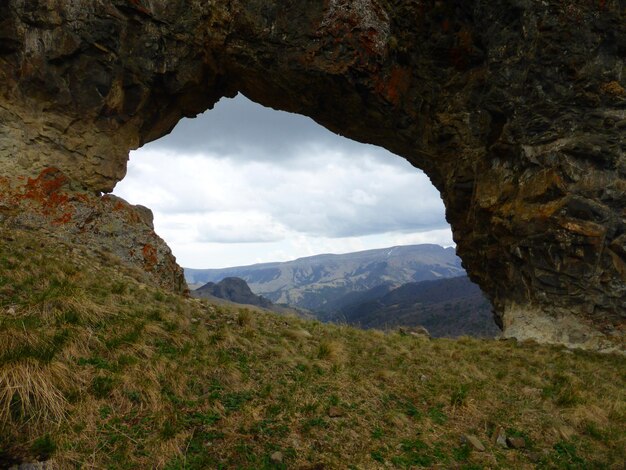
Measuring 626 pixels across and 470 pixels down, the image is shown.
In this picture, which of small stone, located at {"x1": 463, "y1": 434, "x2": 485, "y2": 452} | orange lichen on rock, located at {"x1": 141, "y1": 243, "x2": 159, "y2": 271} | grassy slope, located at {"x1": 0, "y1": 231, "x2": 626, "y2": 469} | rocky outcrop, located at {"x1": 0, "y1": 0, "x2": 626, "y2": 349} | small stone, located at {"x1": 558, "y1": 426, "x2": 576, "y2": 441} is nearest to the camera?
grassy slope, located at {"x1": 0, "y1": 231, "x2": 626, "y2": 469}

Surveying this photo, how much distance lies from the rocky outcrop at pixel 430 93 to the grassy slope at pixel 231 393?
17.2ft

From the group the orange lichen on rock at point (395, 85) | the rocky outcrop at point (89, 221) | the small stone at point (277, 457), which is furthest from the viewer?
the orange lichen on rock at point (395, 85)

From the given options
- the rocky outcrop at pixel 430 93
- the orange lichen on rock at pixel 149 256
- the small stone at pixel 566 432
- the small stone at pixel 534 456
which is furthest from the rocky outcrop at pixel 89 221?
the small stone at pixel 566 432

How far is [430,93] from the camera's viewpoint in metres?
19.2

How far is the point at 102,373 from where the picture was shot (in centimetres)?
618

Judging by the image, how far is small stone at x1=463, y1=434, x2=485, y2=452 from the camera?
679 centimetres

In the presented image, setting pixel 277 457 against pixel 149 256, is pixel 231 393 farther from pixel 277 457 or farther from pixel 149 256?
pixel 149 256

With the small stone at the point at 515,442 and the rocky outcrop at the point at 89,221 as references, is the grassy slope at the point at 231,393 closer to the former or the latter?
the small stone at the point at 515,442

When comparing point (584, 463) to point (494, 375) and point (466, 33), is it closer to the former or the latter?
point (494, 375)

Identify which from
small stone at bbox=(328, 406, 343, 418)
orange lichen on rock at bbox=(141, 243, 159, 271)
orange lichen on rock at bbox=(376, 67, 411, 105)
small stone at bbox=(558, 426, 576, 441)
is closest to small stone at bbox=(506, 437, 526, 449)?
small stone at bbox=(558, 426, 576, 441)

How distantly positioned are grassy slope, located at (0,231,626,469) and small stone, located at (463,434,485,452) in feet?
0.48

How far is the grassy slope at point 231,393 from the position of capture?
5.23m

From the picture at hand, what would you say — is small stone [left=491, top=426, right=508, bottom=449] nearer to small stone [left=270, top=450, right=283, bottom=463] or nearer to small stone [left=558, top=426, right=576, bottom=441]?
small stone [left=558, top=426, right=576, bottom=441]

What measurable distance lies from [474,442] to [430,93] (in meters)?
16.6
